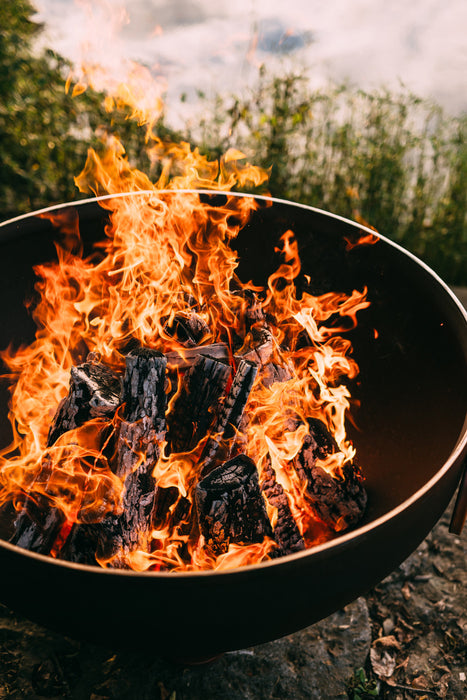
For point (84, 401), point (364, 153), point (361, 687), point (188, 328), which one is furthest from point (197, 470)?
point (364, 153)

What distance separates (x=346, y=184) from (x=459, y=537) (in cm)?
235

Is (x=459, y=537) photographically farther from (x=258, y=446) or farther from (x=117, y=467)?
(x=117, y=467)

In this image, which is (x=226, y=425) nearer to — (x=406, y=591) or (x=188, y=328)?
(x=188, y=328)

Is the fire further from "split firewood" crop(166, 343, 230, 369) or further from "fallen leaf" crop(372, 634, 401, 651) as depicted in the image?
"fallen leaf" crop(372, 634, 401, 651)

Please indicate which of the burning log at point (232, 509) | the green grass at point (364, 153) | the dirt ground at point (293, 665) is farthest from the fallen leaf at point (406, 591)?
the green grass at point (364, 153)

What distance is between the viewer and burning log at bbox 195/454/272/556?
133cm

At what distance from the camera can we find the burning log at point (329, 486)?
1.60 m

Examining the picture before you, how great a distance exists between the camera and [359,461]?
177 cm

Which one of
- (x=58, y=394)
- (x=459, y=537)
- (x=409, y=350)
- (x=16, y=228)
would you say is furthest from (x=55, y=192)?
(x=459, y=537)

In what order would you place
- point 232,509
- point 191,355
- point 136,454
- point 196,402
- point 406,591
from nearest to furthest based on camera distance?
point 232,509
point 136,454
point 196,402
point 191,355
point 406,591

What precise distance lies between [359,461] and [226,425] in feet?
1.76

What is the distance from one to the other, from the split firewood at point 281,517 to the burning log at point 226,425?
152 millimetres

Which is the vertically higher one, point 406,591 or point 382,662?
point 406,591

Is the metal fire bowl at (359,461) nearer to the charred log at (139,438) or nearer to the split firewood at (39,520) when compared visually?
the split firewood at (39,520)
